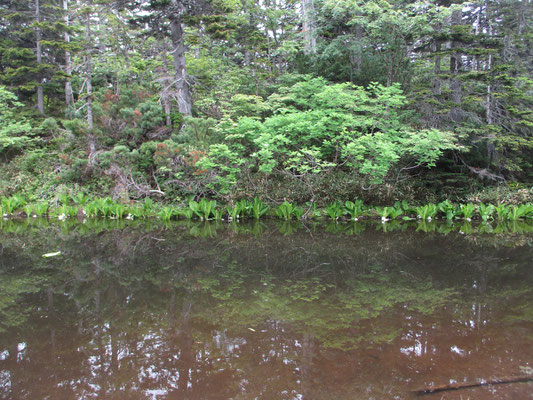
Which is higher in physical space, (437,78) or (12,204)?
(437,78)

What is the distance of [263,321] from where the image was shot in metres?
3.61

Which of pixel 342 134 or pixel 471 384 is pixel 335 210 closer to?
pixel 342 134

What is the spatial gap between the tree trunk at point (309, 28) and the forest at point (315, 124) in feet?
0.44

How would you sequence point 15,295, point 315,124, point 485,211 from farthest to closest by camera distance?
1. point 485,211
2. point 315,124
3. point 15,295

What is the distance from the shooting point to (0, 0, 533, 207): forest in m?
10.4

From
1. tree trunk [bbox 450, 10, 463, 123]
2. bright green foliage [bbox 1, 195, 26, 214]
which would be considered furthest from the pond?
tree trunk [bbox 450, 10, 463, 123]

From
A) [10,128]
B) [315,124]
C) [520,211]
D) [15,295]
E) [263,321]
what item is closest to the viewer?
[263,321]

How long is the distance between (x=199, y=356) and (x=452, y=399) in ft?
6.21

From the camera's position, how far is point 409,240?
7.79 m

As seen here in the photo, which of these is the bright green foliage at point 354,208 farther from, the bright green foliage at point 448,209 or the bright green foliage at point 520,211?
the bright green foliage at point 520,211

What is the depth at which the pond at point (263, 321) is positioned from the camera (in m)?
2.61

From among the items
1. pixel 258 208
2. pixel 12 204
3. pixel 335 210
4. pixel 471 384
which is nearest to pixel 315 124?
pixel 335 210

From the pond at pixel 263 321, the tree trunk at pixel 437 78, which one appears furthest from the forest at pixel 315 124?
the pond at pixel 263 321

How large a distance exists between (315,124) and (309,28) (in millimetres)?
6518
